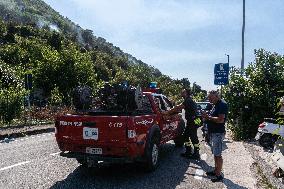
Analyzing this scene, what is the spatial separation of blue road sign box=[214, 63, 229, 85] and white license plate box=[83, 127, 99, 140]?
36.6 feet

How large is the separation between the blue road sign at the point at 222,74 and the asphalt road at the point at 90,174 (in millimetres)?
7459

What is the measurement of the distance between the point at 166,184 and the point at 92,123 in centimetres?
203

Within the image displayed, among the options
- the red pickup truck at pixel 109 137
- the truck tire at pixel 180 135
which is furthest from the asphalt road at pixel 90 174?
the truck tire at pixel 180 135

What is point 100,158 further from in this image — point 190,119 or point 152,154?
point 190,119

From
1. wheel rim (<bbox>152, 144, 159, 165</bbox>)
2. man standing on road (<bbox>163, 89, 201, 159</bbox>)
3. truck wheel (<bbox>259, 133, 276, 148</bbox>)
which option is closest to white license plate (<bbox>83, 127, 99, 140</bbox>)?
wheel rim (<bbox>152, 144, 159, 165</bbox>)

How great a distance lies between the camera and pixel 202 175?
917cm

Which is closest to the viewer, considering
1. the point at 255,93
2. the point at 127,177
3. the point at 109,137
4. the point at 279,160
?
the point at 109,137

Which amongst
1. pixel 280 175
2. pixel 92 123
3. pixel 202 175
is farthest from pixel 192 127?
pixel 92 123

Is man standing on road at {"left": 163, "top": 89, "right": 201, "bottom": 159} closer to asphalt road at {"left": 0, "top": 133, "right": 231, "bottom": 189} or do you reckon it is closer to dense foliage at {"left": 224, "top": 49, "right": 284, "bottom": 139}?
asphalt road at {"left": 0, "top": 133, "right": 231, "bottom": 189}

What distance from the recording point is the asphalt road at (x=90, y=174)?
315 inches

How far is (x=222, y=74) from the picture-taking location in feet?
61.0

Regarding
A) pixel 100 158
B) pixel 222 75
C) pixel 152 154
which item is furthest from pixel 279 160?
pixel 222 75

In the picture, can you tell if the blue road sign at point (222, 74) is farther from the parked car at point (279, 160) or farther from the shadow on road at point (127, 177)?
the parked car at point (279, 160)

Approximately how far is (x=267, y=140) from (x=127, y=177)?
6588 mm
